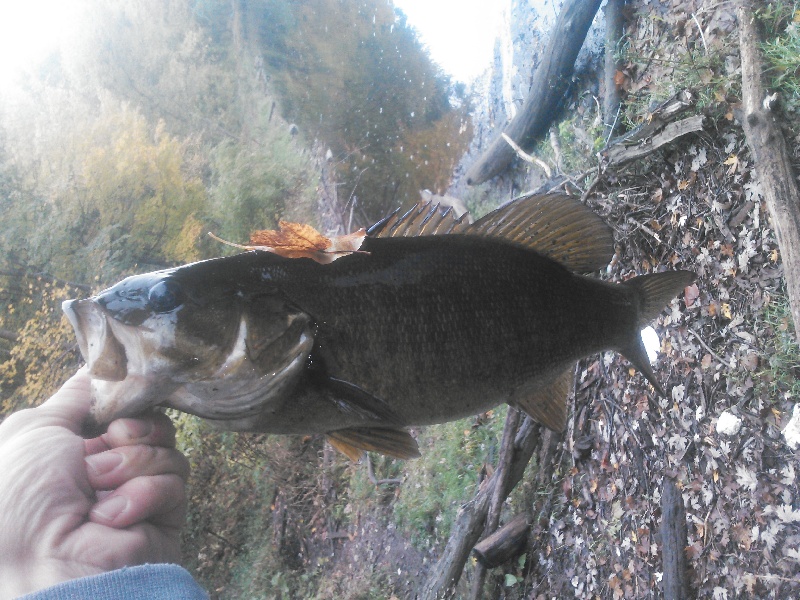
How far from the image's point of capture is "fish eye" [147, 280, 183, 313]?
1.19 metres

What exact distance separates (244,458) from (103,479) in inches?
210

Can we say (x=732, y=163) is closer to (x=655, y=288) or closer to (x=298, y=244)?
(x=655, y=288)

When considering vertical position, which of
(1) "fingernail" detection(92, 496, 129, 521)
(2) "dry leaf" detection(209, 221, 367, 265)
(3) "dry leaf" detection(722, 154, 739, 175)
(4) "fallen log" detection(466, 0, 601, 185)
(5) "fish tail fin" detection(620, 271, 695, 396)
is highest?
(4) "fallen log" detection(466, 0, 601, 185)

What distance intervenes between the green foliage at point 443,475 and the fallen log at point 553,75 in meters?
2.51

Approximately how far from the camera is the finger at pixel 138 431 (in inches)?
50.5

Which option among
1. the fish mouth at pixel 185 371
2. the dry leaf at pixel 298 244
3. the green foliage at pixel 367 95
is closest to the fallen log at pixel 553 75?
the green foliage at pixel 367 95

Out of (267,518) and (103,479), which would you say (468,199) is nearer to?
(267,518)

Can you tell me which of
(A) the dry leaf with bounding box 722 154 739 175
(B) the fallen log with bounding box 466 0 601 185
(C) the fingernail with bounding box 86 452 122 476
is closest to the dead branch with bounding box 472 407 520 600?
(A) the dry leaf with bounding box 722 154 739 175

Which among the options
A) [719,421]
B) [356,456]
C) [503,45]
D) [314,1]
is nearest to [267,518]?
[719,421]

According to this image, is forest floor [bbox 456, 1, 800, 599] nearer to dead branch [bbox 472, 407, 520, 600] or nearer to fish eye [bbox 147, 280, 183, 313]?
dead branch [bbox 472, 407, 520, 600]

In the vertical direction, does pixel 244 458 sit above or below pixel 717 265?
below

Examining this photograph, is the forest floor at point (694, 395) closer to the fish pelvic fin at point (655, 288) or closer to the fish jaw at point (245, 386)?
the fish pelvic fin at point (655, 288)

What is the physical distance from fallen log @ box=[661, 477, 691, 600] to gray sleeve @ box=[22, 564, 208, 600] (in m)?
2.23

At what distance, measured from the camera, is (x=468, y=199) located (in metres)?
6.32
